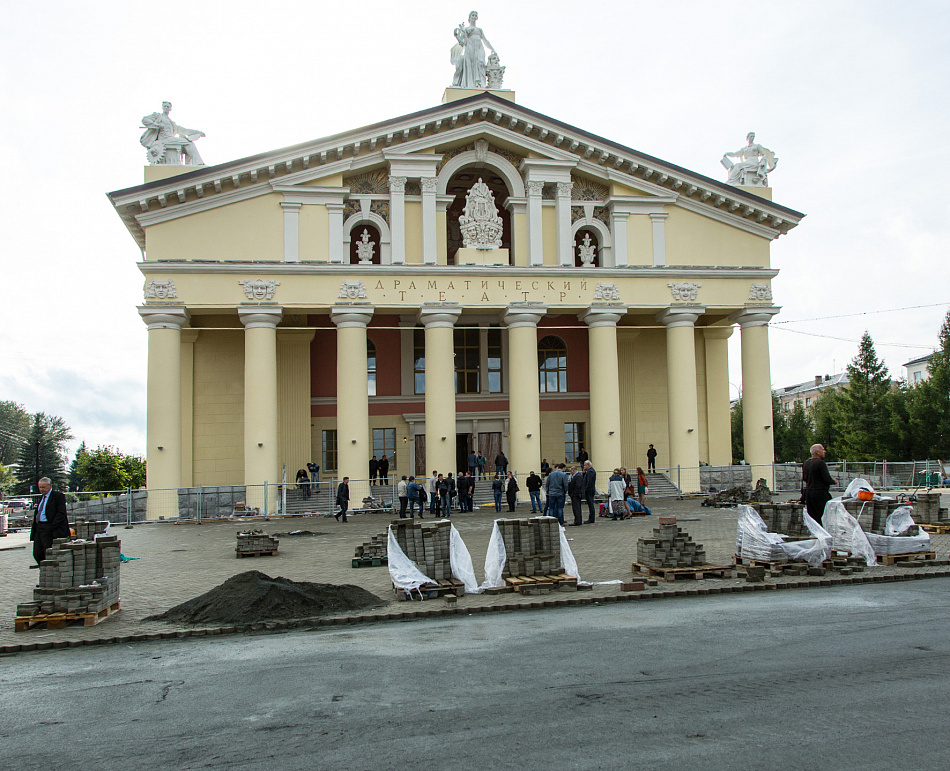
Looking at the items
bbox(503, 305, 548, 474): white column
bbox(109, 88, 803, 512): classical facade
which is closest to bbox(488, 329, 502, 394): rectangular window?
bbox(109, 88, 803, 512): classical facade

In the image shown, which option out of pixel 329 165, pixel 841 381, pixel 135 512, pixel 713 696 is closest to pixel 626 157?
pixel 329 165

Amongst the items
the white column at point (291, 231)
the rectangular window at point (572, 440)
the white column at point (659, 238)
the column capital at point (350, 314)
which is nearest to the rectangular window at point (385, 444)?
the column capital at point (350, 314)

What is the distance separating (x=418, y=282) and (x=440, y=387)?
4.25 metres

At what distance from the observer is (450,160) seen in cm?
3275

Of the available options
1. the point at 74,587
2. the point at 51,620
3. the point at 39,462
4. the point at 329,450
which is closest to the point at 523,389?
the point at 329,450

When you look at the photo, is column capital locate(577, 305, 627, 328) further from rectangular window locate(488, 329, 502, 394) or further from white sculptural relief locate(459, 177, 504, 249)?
rectangular window locate(488, 329, 502, 394)

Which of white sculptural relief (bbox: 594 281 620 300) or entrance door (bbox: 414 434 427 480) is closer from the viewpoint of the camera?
white sculptural relief (bbox: 594 281 620 300)

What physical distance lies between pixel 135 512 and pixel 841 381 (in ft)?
340

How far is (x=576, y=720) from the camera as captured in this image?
19.4 feet

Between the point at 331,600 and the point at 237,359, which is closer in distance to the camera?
the point at 331,600

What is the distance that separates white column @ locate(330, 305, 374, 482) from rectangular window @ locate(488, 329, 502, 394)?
27.5 ft

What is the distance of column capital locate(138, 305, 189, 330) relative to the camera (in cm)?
2934

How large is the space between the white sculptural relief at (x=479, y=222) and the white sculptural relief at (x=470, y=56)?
533 centimetres

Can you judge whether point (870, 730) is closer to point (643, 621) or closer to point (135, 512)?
point (643, 621)
